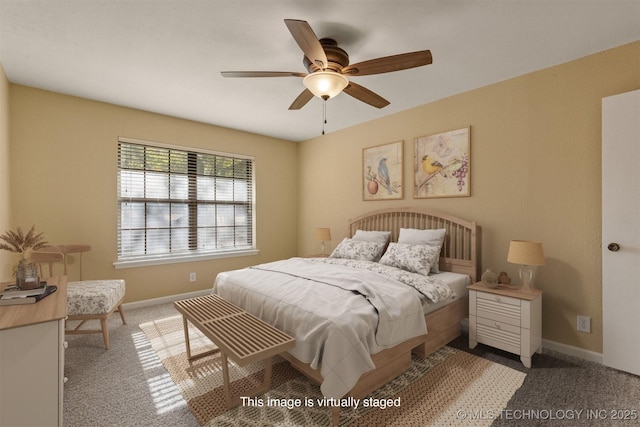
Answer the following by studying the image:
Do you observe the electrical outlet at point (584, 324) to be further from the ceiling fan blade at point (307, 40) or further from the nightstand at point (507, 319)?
the ceiling fan blade at point (307, 40)

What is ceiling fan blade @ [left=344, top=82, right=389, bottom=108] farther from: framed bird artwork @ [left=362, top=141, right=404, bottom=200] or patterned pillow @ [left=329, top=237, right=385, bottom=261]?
patterned pillow @ [left=329, top=237, right=385, bottom=261]

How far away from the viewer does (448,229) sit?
10.7 ft

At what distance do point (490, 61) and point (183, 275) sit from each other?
428 centimetres

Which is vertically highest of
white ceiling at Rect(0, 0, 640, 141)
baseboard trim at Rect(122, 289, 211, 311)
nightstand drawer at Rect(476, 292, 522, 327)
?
white ceiling at Rect(0, 0, 640, 141)

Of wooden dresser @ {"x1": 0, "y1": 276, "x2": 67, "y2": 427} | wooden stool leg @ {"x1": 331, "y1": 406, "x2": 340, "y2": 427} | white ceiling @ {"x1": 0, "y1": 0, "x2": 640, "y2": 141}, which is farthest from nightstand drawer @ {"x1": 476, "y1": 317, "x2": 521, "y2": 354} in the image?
wooden dresser @ {"x1": 0, "y1": 276, "x2": 67, "y2": 427}

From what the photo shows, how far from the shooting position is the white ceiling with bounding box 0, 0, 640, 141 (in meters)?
Result: 1.84

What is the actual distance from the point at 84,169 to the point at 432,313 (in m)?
3.97

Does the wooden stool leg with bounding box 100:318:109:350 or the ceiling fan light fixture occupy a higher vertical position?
the ceiling fan light fixture

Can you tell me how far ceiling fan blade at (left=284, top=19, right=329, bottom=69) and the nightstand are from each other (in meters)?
2.28

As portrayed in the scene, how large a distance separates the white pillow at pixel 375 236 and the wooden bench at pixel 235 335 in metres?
1.91

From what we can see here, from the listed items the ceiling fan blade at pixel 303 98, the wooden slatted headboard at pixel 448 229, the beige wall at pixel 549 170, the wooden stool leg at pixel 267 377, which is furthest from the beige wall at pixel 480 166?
the wooden stool leg at pixel 267 377

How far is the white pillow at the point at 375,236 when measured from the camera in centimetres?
361

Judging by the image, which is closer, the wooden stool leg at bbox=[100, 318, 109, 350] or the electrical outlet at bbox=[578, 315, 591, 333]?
the electrical outlet at bbox=[578, 315, 591, 333]

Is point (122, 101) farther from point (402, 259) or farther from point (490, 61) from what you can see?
point (490, 61)
